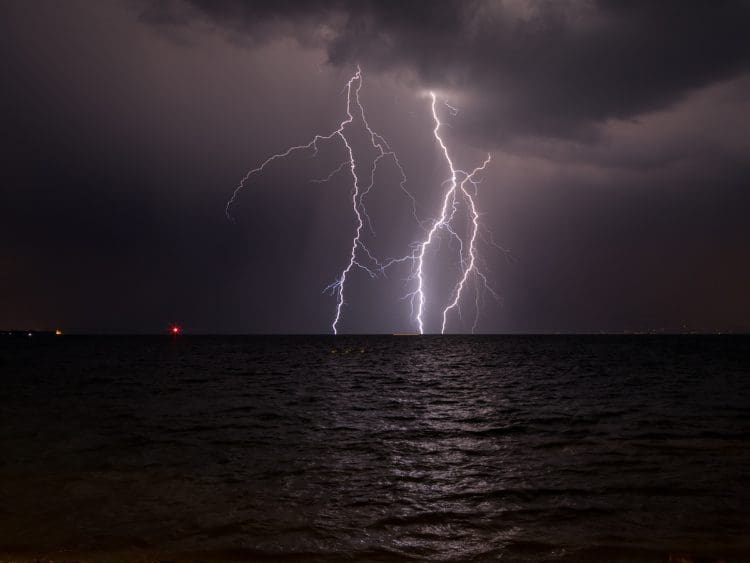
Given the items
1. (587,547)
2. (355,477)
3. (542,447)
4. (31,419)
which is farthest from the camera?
(31,419)

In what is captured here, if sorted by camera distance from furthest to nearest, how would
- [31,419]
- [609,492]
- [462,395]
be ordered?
[462,395] → [31,419] → [609,492]

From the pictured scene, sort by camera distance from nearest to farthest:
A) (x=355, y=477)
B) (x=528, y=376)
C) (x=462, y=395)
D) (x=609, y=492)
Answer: (x=609, y=492) < (x=355, y=477) < (x=462, y=395) < (x=528, y=376)

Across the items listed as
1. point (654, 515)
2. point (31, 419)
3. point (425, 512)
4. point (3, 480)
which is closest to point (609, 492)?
point (654, 515)

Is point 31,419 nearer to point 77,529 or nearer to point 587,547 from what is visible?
point 77,529

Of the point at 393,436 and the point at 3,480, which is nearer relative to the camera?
the point at 3,480

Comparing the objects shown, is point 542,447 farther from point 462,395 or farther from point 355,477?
point 462,395

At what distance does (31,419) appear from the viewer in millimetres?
17359

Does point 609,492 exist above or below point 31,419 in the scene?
above

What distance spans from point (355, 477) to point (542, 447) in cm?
492

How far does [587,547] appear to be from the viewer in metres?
7.15

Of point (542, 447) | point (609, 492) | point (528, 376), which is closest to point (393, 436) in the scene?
point (542, 447)

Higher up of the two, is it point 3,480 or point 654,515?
point 654,515

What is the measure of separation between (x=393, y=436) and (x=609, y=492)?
247 inches

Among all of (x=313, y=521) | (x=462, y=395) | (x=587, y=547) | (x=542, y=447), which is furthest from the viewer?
(x=462, y=395)
